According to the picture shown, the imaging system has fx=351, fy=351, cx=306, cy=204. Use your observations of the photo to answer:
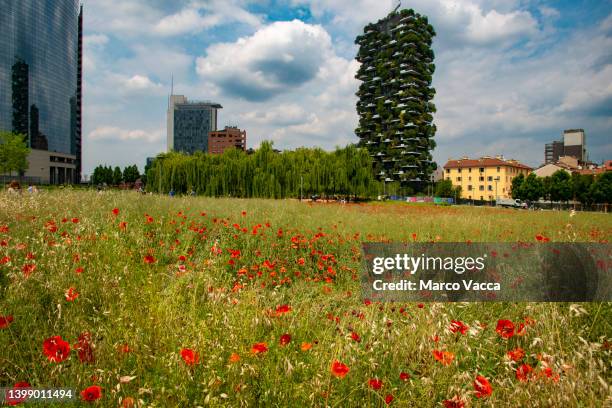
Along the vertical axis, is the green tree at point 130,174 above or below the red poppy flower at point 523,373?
above

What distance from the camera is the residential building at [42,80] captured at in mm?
88812

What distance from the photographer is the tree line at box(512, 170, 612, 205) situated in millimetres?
58031

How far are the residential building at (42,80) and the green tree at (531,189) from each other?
116442 millimetres

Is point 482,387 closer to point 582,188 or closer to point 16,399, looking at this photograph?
point 16,399

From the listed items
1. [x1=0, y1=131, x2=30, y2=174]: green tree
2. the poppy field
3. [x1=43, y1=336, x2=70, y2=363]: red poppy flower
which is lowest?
the poppy field

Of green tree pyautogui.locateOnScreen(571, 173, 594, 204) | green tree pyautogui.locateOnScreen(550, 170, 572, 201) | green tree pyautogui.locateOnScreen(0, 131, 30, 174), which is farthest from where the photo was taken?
green tree pyautogui.locateOnScreen(550, 170, 572, 201)

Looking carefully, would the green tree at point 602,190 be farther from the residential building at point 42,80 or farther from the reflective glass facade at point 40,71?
the reflective glass facade at point 40,71

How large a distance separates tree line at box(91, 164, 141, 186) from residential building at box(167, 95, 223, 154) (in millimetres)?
74556

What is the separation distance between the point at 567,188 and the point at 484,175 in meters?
27.7

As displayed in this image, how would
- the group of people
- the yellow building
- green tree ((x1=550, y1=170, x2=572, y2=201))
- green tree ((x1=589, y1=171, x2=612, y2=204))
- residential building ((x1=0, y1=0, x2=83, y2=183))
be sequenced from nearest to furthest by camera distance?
the group of people, green tree ((x1=589, y1=171, x2=612, y2=204)), green tree ((x1=550, y1=170, x2=572, y2=201)), the yellow building, residential building ((x1=0, y1=0, x2=83, y2=183))

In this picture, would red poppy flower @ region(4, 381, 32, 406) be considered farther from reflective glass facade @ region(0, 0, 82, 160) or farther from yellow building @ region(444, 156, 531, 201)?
reflective glass facade @ region(0, 0, 82, 160)

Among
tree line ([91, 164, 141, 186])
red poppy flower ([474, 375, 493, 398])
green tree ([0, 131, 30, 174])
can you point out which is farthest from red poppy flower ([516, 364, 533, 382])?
tree line ([91, 164, 141, 186])

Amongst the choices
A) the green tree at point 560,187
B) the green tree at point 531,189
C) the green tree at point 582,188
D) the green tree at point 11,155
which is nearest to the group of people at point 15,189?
the green tree at point 11,155

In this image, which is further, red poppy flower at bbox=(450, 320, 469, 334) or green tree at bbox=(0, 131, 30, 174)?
green tree at bbox=(0, 131, 30, 174)
